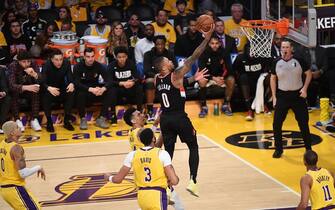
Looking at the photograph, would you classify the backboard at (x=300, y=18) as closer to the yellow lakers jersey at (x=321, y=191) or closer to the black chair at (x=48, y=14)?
the black chair at (x=48, y=14)

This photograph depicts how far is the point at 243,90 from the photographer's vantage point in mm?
15398

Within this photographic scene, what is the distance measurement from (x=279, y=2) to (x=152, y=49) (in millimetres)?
2916

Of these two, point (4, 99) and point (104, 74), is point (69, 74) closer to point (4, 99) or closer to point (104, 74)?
point (104, 74)

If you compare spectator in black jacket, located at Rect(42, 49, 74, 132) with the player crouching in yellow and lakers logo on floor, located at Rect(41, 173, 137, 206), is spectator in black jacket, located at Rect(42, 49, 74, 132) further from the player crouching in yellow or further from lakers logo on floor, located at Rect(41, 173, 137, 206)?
the player crouching in yellow

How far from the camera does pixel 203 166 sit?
1167 cm

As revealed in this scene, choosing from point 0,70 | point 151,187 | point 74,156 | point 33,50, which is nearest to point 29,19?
point 33,50

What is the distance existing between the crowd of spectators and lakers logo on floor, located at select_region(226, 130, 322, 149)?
4.25ft

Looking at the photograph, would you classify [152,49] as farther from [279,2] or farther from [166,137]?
[166,137]

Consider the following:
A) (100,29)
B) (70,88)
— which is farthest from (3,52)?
(100,29)

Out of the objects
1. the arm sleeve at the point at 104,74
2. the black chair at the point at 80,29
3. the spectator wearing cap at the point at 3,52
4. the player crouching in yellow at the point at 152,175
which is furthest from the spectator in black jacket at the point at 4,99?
the player crouching in yellow at the point at 152,175

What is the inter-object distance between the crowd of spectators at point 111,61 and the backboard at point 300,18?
26.0 inches

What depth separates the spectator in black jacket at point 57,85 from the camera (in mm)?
14578

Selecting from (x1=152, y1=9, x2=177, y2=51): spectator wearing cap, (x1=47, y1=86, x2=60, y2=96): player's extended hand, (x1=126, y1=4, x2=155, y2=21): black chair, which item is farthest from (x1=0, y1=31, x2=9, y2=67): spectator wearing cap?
(x1=152, y1=9, x2=177, y2=51): spectator wearing cap

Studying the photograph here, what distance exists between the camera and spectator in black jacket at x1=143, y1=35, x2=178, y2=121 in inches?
601
